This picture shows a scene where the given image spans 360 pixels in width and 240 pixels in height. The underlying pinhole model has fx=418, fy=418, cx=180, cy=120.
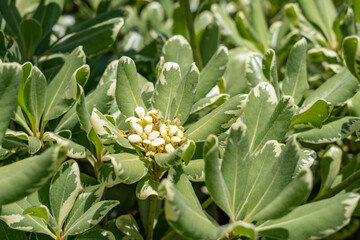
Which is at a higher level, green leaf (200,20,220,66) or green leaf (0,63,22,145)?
green leaf (0,63,22,145)

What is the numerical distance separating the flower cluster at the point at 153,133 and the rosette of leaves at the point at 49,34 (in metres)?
0.49

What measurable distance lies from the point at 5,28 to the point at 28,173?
3.34 ft

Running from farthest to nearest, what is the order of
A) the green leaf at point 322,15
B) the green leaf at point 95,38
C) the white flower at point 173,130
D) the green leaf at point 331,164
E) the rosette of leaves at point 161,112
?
1. the green leaf at point 322,15
2. the green leaf at point 95,38
3. the green leaf at point 331,164
4. the white flower at point 173,130
5. the rosette of leaves at point 161,112

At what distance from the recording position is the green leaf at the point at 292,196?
87cm

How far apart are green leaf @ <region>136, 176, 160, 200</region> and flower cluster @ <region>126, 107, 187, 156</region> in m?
0.08

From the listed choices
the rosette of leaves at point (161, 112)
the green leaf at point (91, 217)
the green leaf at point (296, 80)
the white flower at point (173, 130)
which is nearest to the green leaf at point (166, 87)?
the rosette of leaves at point (161, 112)

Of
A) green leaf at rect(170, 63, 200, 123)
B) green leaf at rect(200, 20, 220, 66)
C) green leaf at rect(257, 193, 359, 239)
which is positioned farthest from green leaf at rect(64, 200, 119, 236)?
green leaf at rect(200, 20, 220, 66)

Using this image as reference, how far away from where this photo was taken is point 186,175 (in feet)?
3.73

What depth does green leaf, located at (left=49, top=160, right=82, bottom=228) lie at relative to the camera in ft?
3.92

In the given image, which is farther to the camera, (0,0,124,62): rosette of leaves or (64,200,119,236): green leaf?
(0,0,124,62): rosette of leaves

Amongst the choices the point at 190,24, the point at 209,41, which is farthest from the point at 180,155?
the point at 209,41

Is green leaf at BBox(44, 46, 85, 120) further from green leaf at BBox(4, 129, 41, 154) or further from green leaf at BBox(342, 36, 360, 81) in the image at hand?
green leaf at BBox(342, 36, 360, 81)

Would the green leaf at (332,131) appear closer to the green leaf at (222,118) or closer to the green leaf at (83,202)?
the green leaf at (222,118)

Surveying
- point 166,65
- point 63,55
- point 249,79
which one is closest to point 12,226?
point 166,65
